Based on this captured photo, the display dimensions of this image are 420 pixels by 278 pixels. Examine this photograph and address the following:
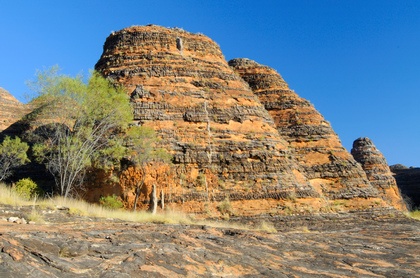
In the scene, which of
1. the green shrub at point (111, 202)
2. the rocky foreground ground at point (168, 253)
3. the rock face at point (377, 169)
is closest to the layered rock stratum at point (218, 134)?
the green shrub at point (111, 202)

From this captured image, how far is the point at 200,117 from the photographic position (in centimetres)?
2064

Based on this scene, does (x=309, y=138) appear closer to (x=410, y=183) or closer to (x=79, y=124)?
(x=79, y=124)

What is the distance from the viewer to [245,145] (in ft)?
65.7

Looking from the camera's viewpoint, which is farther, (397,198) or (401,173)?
(401,173)

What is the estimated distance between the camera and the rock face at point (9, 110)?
27047 millimetres

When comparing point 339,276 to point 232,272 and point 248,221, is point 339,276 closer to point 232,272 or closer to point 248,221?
point 232,272

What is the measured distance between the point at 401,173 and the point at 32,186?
58.7 m

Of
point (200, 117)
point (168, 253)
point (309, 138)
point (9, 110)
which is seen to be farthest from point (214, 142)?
point (9, 110)

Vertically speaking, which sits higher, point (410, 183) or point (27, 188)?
point (410, 183)

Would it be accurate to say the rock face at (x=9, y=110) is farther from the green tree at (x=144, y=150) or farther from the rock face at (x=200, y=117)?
the green tree at (x=144, y=150)

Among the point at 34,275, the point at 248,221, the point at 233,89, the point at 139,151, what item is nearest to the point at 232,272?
the point at 34,275

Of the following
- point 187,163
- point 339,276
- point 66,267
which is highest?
point 187,163

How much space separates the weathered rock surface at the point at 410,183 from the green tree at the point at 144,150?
44.1m

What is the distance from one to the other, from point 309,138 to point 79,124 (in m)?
18.6
